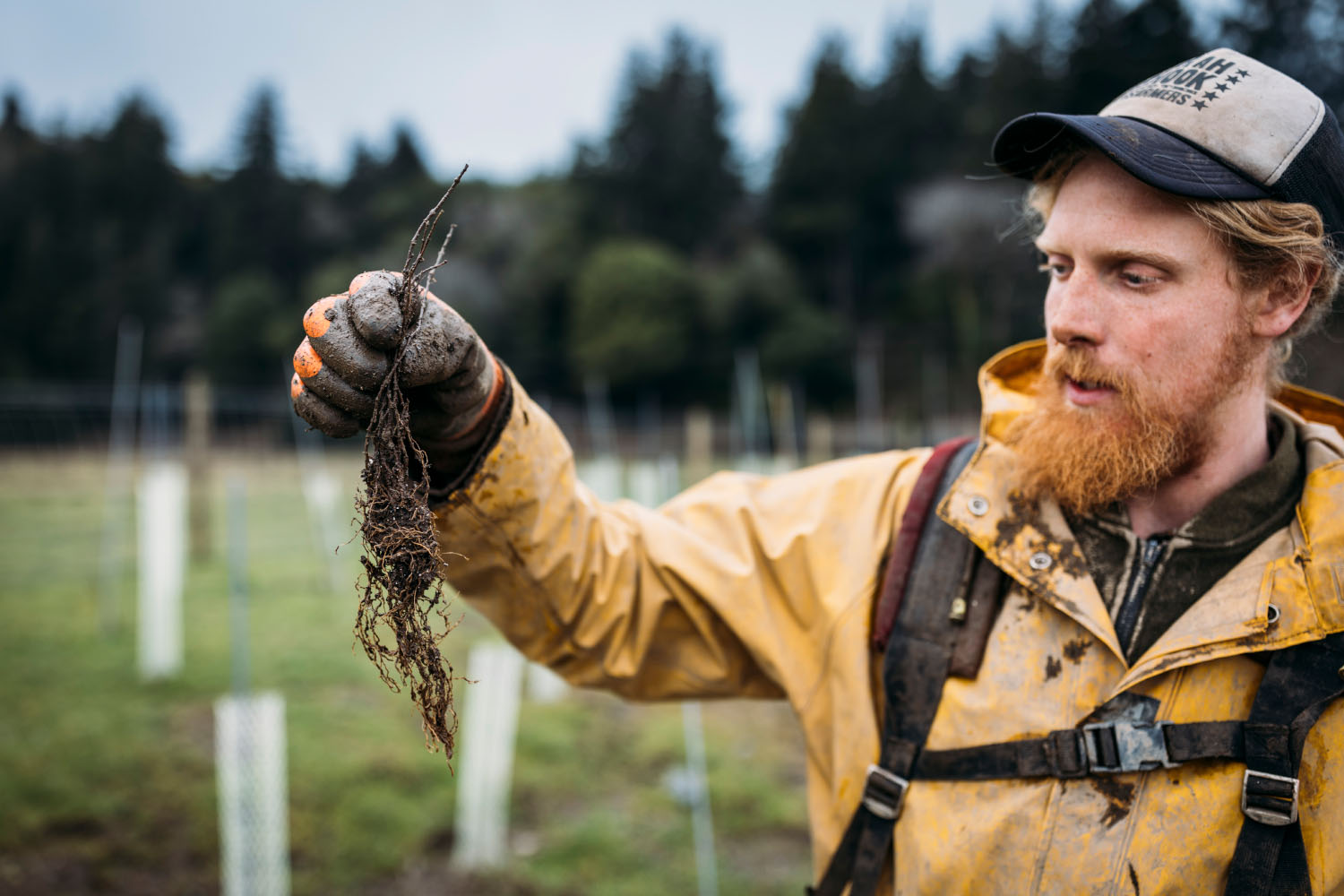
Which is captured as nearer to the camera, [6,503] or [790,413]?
[6,503]

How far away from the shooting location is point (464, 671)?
6.95 meters

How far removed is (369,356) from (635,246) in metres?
29.7

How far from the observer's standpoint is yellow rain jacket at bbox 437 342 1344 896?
4.21 feet

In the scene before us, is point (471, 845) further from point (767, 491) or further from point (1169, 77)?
point (1169, 77)

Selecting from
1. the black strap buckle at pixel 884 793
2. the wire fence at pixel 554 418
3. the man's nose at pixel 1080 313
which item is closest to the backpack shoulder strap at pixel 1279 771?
the black strap buckle at pixel 884 793

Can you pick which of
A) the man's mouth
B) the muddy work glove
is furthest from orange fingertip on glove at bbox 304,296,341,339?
the man's mouth

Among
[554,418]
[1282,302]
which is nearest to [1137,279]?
[1282,302]

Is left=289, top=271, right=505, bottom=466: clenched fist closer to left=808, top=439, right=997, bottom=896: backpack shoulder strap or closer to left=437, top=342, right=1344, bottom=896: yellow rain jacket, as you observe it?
left=437, top=342, right=1344, bottom=896: yellow rain jacket

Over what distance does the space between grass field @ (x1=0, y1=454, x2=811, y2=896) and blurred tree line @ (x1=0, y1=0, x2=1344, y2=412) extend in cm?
1882

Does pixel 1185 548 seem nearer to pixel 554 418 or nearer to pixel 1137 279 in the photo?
pixel 1137 279

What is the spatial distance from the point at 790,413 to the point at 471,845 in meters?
20.5

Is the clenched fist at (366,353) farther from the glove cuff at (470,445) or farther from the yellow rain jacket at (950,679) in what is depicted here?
the yellow rain jacket at (950,679)

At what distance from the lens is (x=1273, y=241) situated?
1399 mm

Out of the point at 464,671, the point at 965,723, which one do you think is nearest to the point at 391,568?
the point at 965,723
